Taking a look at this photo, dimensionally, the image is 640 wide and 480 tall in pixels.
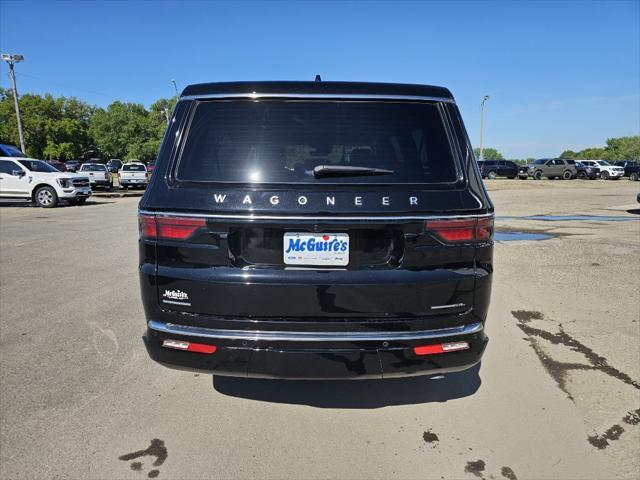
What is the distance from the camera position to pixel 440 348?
2594 millimetres

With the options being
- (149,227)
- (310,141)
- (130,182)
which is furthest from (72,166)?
(310,141)

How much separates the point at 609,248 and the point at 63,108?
83204 millimetres

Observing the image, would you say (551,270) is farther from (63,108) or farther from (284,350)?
(63,108)

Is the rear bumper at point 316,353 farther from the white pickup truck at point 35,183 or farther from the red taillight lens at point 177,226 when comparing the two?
the white pickup truck at point 35,183

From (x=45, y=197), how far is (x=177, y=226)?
1937 cm

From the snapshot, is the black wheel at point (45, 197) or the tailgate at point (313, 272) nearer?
the tailgate at point (313, 272)

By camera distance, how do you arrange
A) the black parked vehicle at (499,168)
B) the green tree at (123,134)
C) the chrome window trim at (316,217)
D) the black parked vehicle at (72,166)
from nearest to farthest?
1. the chrome window trim at (316,217)
2. the black parked vehicle at (72,166)
3. the black parked vehicle at (499,168)
4. the green tree at (123,134)

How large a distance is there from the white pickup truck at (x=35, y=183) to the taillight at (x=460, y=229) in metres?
19.7

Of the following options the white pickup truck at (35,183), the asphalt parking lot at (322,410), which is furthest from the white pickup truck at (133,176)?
the asphalt parking lot at (322,410)

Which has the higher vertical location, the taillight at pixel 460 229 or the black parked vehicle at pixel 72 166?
the taillight at pixel 460 229

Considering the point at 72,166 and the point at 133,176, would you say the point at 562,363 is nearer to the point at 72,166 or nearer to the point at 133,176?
the point at 133,176

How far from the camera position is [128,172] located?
30.7 metres

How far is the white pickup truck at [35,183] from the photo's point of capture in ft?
60.5

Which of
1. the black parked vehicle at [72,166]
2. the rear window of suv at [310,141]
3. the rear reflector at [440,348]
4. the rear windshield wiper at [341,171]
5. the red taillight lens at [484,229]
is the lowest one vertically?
the rear reflector at [440,348]
